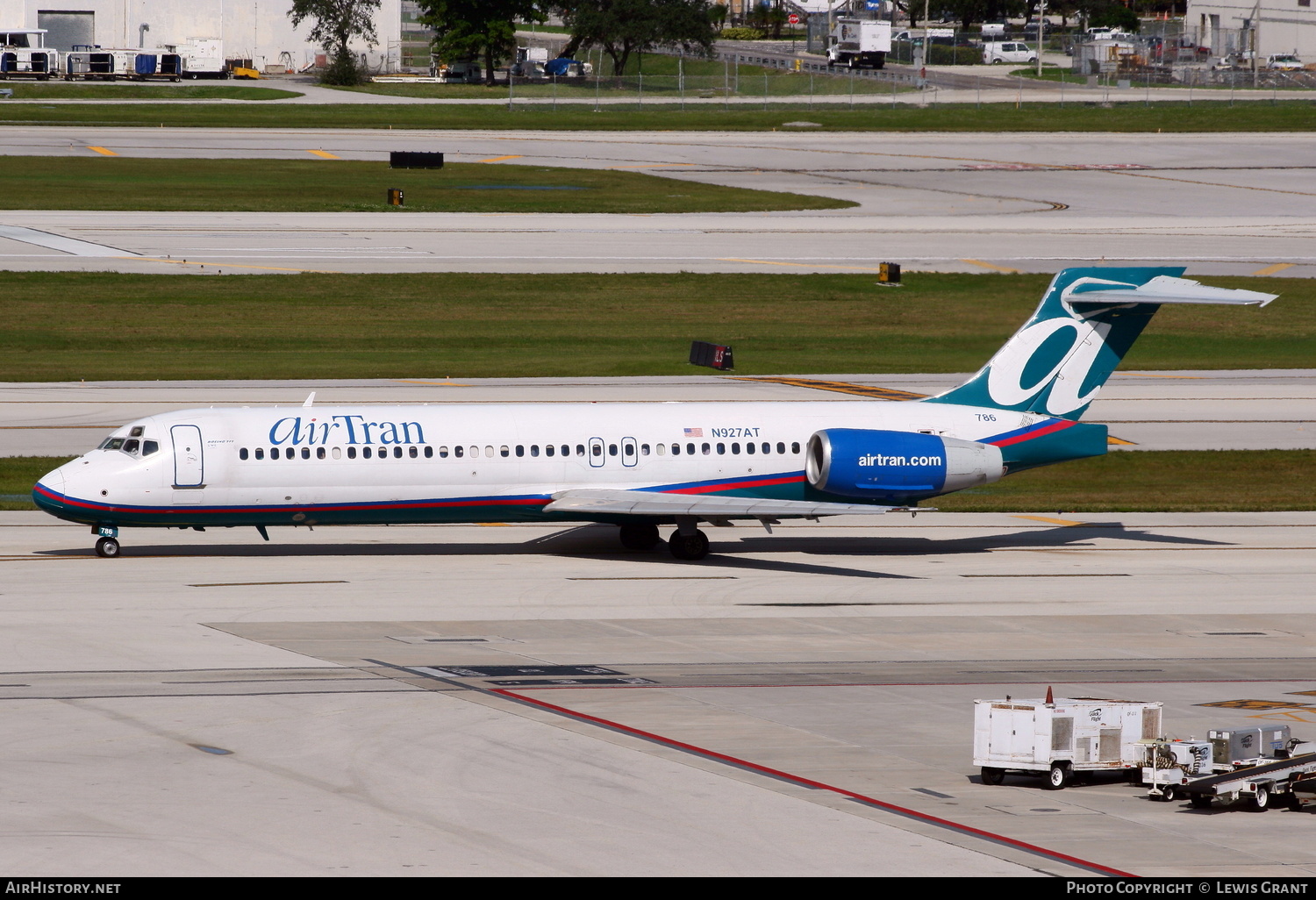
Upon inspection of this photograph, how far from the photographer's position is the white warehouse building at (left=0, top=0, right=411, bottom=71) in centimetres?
16875

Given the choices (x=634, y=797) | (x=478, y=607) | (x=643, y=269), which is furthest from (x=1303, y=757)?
(x=643, y=269)

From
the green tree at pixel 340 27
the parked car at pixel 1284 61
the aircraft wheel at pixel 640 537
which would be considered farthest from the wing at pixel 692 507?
the parked car at pixel 1284 61

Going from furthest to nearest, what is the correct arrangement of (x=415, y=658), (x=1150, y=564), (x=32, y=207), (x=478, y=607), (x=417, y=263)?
(x=32, y=207) → (x=417, y=263) → (x=1150, y=564) → (x=478, y=607) → (x=415, y=658)

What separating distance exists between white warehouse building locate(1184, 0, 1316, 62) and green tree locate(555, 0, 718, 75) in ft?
193

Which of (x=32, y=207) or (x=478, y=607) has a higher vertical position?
(x=32, y=207)

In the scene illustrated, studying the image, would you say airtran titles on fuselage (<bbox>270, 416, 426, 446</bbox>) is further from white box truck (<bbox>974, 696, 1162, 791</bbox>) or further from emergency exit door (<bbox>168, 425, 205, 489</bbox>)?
white box truck (<bbox>974, 696, 1162, 791</bbox>)

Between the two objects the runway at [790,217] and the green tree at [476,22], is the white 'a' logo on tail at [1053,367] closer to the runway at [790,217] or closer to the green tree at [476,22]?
the runway at [790,217]

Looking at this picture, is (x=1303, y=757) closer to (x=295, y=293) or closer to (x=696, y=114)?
(x=295, y=293)

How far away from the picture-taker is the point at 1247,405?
54531mm

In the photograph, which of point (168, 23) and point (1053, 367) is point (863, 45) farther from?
Answer: point (1053, 367)

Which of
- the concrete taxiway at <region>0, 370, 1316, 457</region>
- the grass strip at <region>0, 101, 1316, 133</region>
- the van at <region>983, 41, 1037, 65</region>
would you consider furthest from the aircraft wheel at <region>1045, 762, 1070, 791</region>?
the van at <region>983, 41, 1037, 65</region>

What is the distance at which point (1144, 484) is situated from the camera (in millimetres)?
45156

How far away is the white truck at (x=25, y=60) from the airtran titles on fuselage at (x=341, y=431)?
136769 millimetres

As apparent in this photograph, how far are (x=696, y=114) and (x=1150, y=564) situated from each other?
9936 centimetres
